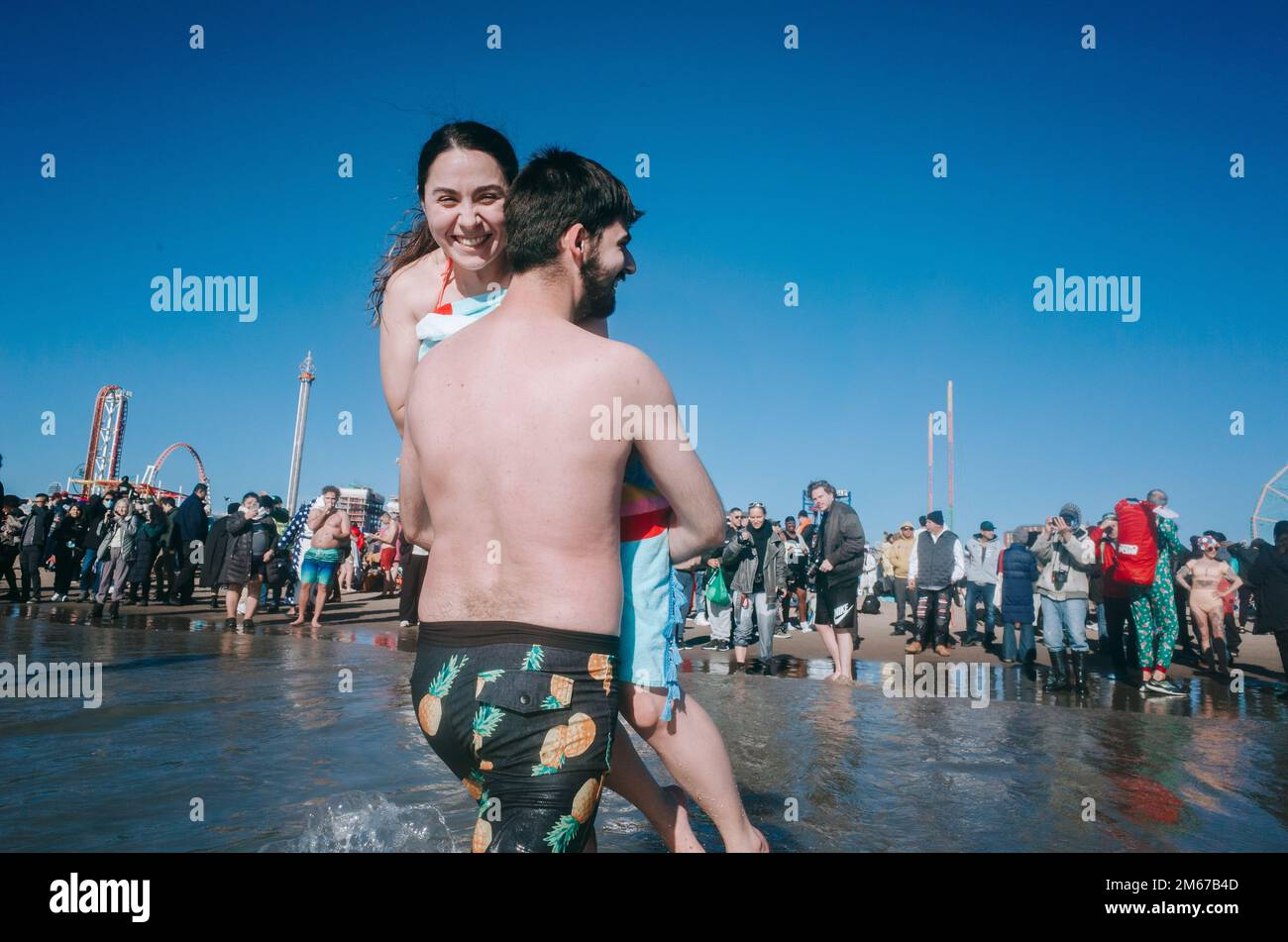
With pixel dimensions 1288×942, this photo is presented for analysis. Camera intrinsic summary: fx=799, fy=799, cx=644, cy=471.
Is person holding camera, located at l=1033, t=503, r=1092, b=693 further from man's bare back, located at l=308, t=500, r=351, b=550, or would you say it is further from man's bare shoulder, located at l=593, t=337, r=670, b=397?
man's bare back, located at l=308, t=500, r=351, b=550

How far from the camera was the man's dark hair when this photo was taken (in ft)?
5.32

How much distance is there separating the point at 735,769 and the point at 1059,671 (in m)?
5.79

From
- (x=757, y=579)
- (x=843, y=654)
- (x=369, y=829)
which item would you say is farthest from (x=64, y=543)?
(x=369, y=829)

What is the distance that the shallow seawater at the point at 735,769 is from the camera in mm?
2969

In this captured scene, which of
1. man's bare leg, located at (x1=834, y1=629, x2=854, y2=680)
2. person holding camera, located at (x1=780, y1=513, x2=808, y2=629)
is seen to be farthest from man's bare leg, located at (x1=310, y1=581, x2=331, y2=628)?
man's bare leg, located at (x1=834, y1=629, x2=854, y2=680)

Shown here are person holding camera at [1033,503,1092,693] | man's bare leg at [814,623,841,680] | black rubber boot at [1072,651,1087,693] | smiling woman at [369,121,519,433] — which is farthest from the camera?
man's bare leg at [814,623,841,680]

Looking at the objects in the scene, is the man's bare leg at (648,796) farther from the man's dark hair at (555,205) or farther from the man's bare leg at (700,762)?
the man's dark hair at (555,205)

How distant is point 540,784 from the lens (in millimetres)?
1429

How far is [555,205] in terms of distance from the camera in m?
1.62

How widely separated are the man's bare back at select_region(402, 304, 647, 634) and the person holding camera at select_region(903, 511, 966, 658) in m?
10.5

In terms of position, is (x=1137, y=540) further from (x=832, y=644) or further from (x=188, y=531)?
(x=188, y=531)

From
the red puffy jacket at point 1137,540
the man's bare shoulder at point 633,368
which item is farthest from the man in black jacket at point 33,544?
the red puffy jacket at point 1137,540
